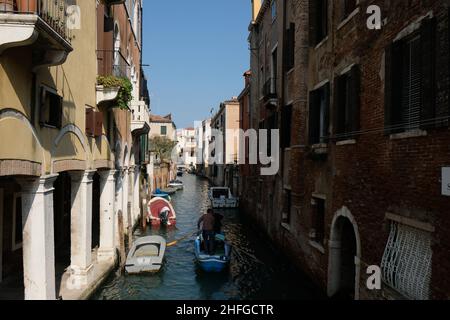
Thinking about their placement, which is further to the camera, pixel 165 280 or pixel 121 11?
pixel 121 11

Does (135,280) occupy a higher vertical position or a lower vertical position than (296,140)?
lower

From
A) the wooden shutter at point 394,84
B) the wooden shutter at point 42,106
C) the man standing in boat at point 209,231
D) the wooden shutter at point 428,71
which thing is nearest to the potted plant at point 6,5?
the wooden shutter at point 42,106

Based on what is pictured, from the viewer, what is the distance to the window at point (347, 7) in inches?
362

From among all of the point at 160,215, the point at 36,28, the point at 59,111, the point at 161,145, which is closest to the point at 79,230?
the point at 59,111

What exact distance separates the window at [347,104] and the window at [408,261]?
7.83 feet

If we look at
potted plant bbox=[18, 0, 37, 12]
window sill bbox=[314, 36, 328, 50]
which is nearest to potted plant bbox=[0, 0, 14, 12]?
potted plant bbox=[18, 0, 37, 12]

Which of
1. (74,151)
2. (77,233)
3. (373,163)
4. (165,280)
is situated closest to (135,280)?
(165,280)

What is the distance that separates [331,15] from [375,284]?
20.7ft

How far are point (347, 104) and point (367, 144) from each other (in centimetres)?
137

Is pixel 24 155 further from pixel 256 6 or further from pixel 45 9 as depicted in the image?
pixel 256 6

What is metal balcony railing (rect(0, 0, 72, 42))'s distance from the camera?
563cm

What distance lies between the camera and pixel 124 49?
16.2 m

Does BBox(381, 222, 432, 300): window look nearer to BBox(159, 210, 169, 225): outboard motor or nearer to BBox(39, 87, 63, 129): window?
BBox(39, 87, 63, 129): window
